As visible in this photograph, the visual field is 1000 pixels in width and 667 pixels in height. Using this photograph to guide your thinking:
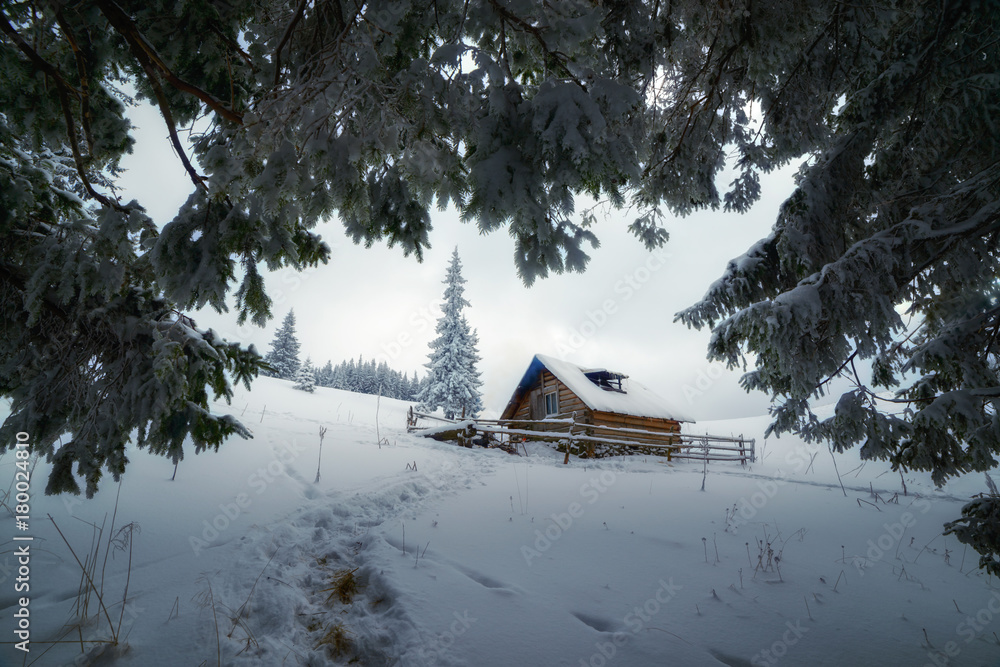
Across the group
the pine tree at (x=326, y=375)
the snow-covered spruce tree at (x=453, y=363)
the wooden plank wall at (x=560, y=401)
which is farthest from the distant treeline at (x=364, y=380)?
the wooden plank wall at (x=560, y=401)

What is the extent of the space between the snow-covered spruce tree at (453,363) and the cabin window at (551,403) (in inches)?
327

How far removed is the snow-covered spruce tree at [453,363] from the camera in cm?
2761

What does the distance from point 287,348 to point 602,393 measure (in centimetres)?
3643

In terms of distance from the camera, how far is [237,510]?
463 centimetres

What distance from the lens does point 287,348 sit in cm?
4234

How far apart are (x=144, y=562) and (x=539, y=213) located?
4329 mm

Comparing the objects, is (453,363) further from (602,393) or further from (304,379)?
(304,379)

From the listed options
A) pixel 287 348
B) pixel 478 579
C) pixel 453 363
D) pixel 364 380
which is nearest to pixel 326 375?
pixel 364 380

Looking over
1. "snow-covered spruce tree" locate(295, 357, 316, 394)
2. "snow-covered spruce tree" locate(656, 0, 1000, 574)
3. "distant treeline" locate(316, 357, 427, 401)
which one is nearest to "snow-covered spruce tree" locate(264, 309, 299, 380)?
"snow-covered spruce tree" locate(295, 357, 316, 394)

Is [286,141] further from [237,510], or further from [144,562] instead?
[237,510]

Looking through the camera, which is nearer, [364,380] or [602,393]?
[602,393]

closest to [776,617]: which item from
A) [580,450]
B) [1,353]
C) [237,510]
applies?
[237,510]

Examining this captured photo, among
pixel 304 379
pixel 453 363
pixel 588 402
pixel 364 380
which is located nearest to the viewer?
pixel 588 402

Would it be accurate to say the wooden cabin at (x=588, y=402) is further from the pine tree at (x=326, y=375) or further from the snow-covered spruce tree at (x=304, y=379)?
the pine tree at (x=326, y=375)
